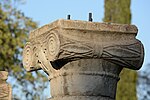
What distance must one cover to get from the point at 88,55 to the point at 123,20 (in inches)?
839

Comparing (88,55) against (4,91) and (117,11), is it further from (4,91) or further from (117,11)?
(117,11)

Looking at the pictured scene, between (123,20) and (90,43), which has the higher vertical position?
(123,20)

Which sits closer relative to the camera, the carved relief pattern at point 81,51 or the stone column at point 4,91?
the carved relief pattern at point 81,51

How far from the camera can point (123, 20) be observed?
87.5ft

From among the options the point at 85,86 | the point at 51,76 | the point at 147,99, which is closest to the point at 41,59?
the point at 51,76

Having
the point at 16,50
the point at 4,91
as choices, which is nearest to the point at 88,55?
the point at 4,91

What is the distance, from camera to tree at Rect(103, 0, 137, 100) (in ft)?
86.3

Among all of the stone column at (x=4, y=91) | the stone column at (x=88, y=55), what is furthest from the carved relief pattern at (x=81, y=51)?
the stone column at (x=4, y=91)

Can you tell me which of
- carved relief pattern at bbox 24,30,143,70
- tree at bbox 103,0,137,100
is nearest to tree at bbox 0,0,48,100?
tree at bbox 103,0,137,100

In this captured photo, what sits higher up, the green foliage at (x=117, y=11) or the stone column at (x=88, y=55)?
the green foliage at (x=117, y=11)

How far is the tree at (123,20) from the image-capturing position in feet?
86.3

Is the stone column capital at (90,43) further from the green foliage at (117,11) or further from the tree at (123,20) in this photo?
the green foliage at (117,11)

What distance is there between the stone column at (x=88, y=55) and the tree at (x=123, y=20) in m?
20.4

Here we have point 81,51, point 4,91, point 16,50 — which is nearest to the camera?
point 81,51
